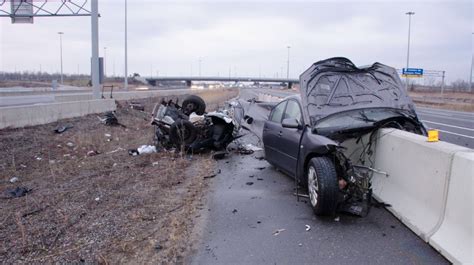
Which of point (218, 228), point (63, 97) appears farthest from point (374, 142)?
point (63, 97)

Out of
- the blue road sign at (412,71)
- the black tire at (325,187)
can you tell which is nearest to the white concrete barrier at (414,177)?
the black tire at (325,187)

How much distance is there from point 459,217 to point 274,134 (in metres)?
4.32

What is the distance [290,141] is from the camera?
7137 millimetres

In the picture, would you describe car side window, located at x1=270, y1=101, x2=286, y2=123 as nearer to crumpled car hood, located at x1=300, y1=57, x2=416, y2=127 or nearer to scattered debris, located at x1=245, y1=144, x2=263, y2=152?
crumpled car hood, located at x1=300, y1=57, x2=416, y2=127

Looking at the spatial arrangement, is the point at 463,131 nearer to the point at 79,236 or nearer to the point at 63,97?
the point at 79,236

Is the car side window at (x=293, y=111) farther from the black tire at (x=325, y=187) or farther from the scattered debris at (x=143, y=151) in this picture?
the scattered debris at (x=143, y=151)

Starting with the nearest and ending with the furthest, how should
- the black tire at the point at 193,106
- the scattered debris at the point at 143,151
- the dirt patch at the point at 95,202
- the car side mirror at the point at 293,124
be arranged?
the dirt patch at the point at 95,202
the car side mirror at the point at 293,124
the scattered debris at the point at 143,151
the black tire at the point at 193,106

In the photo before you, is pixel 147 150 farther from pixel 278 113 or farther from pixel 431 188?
pixel 431 188

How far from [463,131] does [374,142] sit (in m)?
12.5

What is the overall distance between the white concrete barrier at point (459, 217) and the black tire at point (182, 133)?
750 centimetres

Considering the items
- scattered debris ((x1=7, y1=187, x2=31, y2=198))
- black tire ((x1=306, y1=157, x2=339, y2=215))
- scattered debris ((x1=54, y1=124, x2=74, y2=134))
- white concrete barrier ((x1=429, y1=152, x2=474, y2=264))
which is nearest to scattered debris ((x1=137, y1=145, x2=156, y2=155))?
scattered debris ((x1=7, y1=187, x2=31, y2=198))

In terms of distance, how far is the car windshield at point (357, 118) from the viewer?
6.37 metres

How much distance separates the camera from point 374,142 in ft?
20.9

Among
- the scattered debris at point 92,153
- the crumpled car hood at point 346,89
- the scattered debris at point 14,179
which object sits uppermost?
the crumpled car hood at point 346,89
